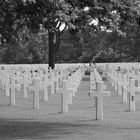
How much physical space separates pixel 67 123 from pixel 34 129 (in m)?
1.23

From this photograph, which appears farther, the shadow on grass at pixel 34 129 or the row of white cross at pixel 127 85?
the row of white cross at pixel 127 85

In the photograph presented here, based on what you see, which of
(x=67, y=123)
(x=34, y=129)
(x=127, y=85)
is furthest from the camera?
(x=127, y=85)

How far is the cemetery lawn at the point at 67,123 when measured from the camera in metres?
9.85

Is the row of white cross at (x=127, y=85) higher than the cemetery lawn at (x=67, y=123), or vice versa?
the row of white cross at (x=127, y=85)

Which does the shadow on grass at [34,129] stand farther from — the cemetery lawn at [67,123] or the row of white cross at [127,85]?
the row of white cross at [127,85]

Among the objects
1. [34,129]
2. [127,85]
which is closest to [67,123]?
[34,129]

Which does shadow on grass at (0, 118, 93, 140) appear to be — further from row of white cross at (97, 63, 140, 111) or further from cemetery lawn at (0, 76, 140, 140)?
row of white cross at (97, 63, 140, 111)

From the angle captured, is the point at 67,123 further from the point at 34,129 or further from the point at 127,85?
the point at 127,85

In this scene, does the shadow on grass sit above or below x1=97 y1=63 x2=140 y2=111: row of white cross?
below

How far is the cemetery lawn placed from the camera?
985 cm

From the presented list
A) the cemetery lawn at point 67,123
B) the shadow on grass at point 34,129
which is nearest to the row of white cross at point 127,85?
the cemetery lawn at point 67,123

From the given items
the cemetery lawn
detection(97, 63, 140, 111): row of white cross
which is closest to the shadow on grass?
the cemetery lawn

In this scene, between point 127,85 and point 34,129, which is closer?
point 34,129

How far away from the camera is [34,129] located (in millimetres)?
10711
